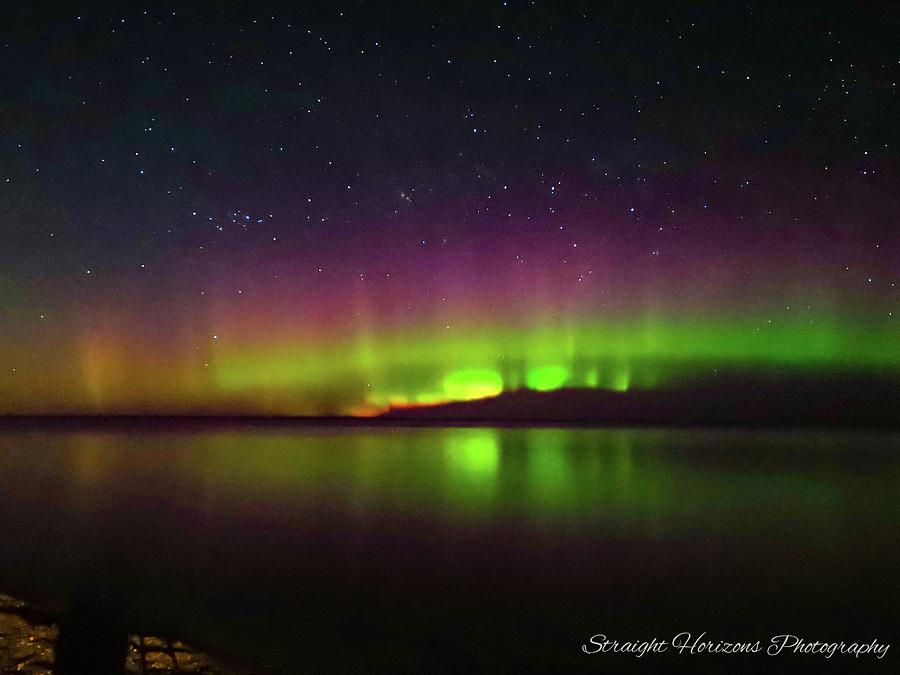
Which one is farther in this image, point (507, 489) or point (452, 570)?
point (507, 489)

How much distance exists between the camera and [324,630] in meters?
6.08

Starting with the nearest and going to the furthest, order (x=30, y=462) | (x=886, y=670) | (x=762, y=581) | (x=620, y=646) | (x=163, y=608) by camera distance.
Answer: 1. (x=886, y=670)
2. (x=620, y=646)
3. (x=163, y=608)
4. (x=762, y=581)
5. (x=30, y=462)

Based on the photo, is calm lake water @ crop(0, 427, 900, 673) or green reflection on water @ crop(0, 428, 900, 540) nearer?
calm lake water @ crop(0, 427, 900, 673)

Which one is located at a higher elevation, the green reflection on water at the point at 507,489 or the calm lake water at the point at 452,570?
the calm lake water at the point at 452,570

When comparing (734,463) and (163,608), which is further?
(734,463)

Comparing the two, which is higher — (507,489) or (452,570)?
(452,570)

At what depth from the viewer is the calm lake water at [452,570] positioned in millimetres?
5746

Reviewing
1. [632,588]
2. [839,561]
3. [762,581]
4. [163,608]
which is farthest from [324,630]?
[839,561]

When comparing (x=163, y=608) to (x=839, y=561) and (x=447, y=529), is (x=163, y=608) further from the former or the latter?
(x=839, y=561)

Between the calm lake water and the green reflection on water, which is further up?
the calm lake water

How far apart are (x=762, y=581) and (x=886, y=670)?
9.69 ft

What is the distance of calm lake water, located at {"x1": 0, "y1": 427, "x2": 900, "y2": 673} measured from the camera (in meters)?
5.75

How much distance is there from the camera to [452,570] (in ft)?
28.5

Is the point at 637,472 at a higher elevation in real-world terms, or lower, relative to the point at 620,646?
lower
